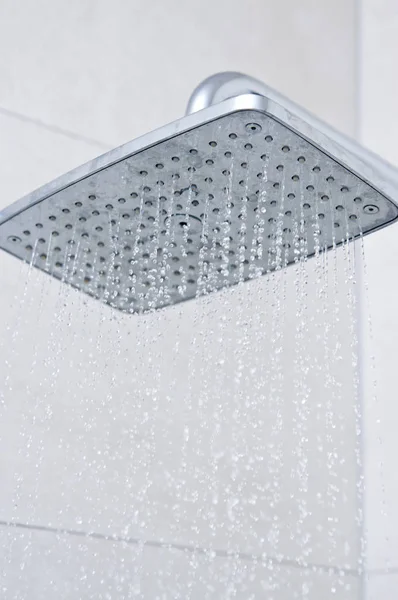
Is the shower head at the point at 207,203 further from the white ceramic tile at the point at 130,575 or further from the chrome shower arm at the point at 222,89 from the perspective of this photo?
the white ceramic tile at the point at 130,575

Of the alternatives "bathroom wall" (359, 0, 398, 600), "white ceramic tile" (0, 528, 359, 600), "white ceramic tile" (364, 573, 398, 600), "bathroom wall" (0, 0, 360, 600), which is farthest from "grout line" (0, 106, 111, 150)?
"white ceramic tile" (364, 573, 398, 600)

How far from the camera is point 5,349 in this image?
1057 millimetres

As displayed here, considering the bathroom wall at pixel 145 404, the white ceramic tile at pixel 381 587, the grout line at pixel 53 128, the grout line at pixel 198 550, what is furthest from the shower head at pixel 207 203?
the white ceramic tile at pixel 381 587

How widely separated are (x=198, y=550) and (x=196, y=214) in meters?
0.60

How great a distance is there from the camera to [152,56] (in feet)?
4.42

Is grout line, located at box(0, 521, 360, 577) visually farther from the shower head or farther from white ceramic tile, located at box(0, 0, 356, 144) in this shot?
white ceramic tile, located at box(0, 0, 356, 144)

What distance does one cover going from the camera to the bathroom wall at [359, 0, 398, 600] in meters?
1.23

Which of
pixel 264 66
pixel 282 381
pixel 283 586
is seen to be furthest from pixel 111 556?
pixel 264 66

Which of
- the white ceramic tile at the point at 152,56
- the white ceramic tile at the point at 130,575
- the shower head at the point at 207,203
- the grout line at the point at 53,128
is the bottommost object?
the white ceramic tile at the point at 130,575

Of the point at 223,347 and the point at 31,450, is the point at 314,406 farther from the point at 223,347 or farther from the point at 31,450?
the point at 31,450

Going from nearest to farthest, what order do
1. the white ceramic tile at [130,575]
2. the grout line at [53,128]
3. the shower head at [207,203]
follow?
1. the shower head at [207,203]
2. the white ceramic tile at [130,575]
3. the grout line at [53,128]

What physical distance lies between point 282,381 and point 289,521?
20 centimetres

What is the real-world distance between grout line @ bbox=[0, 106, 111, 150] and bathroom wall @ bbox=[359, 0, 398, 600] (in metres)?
0.44

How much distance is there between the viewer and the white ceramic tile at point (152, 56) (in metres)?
1.23
